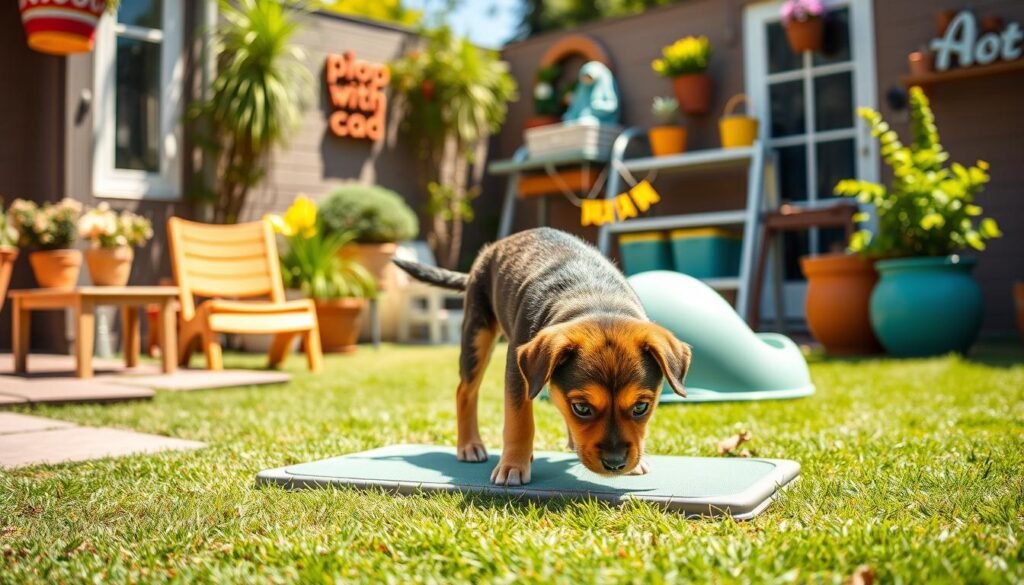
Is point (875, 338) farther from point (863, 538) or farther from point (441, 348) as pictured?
point (863, 538)

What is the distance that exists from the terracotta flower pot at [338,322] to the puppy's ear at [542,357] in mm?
6071

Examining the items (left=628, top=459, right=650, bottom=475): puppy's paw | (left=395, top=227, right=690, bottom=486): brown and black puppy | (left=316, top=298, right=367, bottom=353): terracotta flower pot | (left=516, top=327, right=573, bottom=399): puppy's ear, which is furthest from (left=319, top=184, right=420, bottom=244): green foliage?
(left=516, top=327, right=573, bottom=399): puppy's ear

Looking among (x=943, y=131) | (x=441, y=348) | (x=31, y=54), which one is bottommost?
(x=441, y=348)

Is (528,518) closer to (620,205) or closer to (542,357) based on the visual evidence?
(542,357)

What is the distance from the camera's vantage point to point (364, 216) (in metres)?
9.37

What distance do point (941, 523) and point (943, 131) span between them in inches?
287

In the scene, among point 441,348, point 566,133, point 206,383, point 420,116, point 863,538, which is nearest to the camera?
point 863,538

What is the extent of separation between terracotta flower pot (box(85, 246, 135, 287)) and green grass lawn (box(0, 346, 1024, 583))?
1.91 metres

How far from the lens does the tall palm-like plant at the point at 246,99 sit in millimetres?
9008

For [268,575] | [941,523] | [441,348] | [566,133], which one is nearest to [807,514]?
[941,523]

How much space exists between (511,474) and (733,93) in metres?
8.18

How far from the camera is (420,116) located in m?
11.0

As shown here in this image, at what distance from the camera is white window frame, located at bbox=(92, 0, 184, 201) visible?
27.4 feet

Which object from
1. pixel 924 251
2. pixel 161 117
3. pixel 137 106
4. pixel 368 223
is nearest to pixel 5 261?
pixel 137 106
